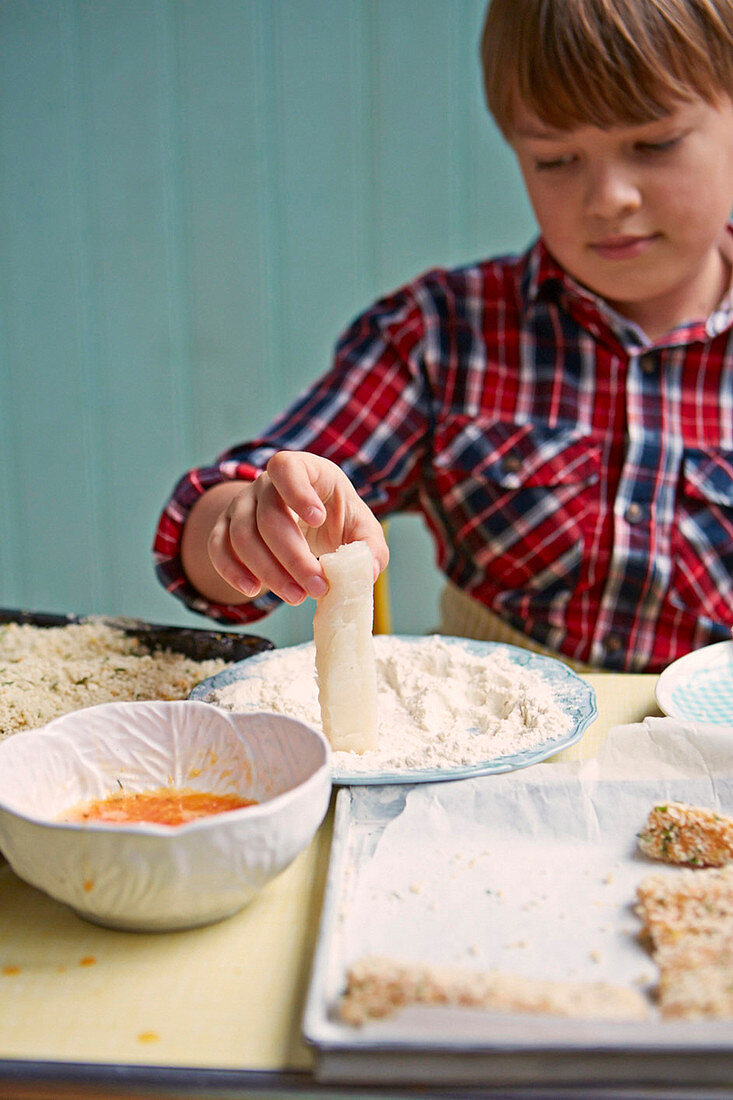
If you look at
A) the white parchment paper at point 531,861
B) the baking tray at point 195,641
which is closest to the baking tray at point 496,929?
the white parchment paper at point 531,861

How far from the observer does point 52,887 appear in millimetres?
582

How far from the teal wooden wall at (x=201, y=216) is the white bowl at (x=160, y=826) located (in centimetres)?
161

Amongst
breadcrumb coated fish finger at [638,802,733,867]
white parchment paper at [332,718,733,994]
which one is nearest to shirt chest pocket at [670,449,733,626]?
white parchment paper at [332,718,733,994]

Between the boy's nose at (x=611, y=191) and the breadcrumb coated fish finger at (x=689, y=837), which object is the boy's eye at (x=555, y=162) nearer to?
the boy's nose at (x=611, y=191)

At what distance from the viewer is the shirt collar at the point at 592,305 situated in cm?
136

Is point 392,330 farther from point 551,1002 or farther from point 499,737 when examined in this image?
point 551,1002

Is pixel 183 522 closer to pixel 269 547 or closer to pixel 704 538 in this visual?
pixel 269 547

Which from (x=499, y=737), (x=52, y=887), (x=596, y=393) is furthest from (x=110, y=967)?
(x=596, y=393)

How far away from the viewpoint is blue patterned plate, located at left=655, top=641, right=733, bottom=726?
36.1 inches

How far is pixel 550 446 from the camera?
1374 mm

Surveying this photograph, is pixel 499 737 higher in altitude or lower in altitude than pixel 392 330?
lower

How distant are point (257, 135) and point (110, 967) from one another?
6.58 ft

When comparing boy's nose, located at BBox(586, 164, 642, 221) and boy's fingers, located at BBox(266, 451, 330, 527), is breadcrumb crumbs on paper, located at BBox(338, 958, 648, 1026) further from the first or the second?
boy's nose, located at BBox(586, 164, 642, 221)

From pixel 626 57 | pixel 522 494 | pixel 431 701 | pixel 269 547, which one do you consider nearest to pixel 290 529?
pixel 269 547
